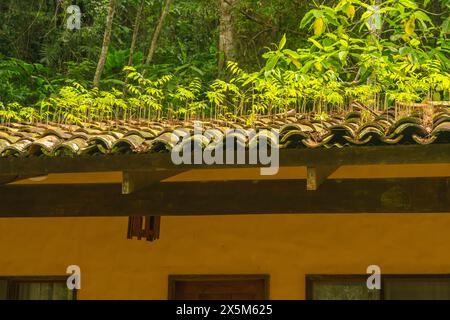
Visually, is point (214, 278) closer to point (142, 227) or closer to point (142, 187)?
point (142, 227)

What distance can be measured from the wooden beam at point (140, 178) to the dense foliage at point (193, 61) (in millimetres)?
3372

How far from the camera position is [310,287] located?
6691 mm

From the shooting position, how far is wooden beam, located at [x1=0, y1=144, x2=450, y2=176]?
4414 mm

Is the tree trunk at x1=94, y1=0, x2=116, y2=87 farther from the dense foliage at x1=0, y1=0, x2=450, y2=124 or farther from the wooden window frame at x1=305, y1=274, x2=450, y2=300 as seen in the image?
the wooden window frame at x1=305, y1=274, x2=450, y2=300

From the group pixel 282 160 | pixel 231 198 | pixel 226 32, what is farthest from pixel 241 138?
pixel 226 32

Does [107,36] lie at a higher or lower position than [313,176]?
higher

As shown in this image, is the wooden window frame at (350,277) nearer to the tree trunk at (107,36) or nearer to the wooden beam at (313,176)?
the wooden beam at (313,176)

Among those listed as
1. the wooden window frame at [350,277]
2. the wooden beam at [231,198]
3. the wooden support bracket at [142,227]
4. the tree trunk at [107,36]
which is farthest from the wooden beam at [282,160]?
the tree trunk at [107,36]

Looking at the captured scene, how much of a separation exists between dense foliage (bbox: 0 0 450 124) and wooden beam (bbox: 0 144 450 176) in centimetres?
393

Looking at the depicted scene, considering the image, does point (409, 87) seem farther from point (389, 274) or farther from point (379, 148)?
point (379, 148)

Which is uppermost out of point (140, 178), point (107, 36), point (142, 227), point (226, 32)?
point (226, 32)

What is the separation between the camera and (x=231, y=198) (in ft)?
17.9

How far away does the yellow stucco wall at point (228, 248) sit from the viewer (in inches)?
256

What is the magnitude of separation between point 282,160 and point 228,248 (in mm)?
2312
